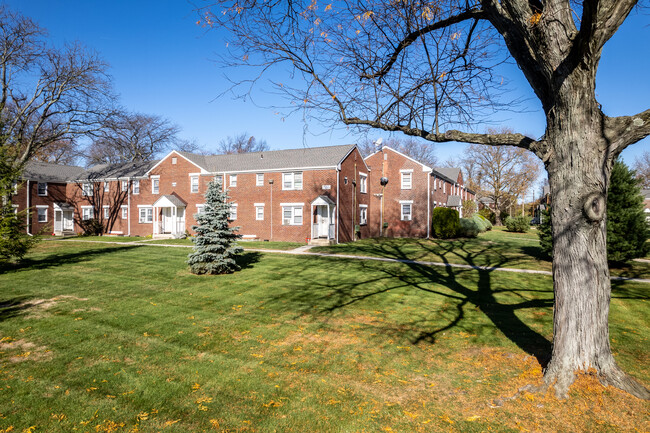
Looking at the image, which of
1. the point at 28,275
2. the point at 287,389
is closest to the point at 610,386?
the point at 287,389

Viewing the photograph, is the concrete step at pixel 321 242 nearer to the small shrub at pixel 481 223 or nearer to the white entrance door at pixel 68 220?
the small shrub at pixel 481 223

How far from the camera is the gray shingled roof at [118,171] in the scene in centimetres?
3447

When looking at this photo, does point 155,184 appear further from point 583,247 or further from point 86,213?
point 583,247

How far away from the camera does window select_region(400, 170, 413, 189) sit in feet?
103

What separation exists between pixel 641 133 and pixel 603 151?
46 centimetres

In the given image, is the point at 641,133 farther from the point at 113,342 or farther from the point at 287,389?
the point at 113,342

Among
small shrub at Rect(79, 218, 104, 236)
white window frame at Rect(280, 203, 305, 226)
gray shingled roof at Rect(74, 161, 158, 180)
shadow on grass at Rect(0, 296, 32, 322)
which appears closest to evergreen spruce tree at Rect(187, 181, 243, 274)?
shadow on grass at Rect(0, 296, 32, 322)

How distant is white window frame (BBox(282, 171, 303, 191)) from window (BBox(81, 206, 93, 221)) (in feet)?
76.4

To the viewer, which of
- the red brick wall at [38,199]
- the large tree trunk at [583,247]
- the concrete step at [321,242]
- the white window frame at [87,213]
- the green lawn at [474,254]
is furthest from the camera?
the white window frame at [87,213]

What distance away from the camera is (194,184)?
1218 inches

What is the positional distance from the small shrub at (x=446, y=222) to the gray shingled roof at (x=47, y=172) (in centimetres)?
3867

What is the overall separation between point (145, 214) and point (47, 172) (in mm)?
14064

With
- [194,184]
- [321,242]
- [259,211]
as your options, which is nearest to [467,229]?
[321,242]

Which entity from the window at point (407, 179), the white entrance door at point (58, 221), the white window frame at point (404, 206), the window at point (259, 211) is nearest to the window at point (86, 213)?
the white entrance door at point (58, 221)
